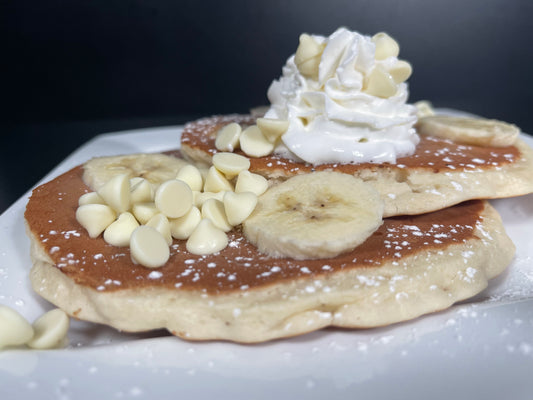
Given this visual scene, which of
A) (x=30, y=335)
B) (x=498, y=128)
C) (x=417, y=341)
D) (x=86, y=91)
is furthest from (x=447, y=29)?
(x=30, y=335)

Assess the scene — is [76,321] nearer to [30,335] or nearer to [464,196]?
[30,335]

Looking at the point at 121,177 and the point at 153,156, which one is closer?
the point at 121,177

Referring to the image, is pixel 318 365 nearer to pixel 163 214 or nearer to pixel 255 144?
pixel 163 214

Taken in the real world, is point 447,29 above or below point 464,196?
above

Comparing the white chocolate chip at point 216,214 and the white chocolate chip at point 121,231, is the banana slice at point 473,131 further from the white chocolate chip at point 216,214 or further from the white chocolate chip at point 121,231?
the white chocolate chip at point 121,231

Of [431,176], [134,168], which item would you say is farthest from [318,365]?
[134,168]

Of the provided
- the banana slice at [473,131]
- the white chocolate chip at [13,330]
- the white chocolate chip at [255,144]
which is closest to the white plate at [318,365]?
the white chocolate chip at [13,330]

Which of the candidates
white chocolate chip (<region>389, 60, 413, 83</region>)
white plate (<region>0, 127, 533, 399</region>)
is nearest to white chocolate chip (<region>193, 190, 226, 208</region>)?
white plate (<region>0, 127, 533, 399</region>)
